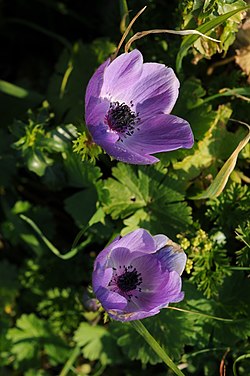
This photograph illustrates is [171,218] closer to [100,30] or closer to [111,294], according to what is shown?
[111,294]

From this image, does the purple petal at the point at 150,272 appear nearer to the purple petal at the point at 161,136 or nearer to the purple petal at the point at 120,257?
the purple petal at the point at 120,257

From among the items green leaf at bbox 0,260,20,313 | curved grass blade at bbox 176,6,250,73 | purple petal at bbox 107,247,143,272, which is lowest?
green leaf at bbox 0,260,20,313

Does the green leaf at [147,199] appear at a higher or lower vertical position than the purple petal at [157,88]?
lower

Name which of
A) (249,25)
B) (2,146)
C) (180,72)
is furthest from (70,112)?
(249,25)

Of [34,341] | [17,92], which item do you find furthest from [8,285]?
[17,92]

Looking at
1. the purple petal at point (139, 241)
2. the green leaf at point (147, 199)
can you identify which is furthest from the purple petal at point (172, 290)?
the green leaf at point (147, 199)

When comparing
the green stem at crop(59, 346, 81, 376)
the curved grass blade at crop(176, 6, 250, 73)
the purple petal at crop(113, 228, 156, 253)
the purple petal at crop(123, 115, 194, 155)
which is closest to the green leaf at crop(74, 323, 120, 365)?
the green stem at crop(59, 346, 81, 376)

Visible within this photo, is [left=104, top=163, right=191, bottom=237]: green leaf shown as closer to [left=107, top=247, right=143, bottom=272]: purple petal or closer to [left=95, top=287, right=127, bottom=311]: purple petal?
[left=107, top=247, right=143, bottom=272]: purple petal
